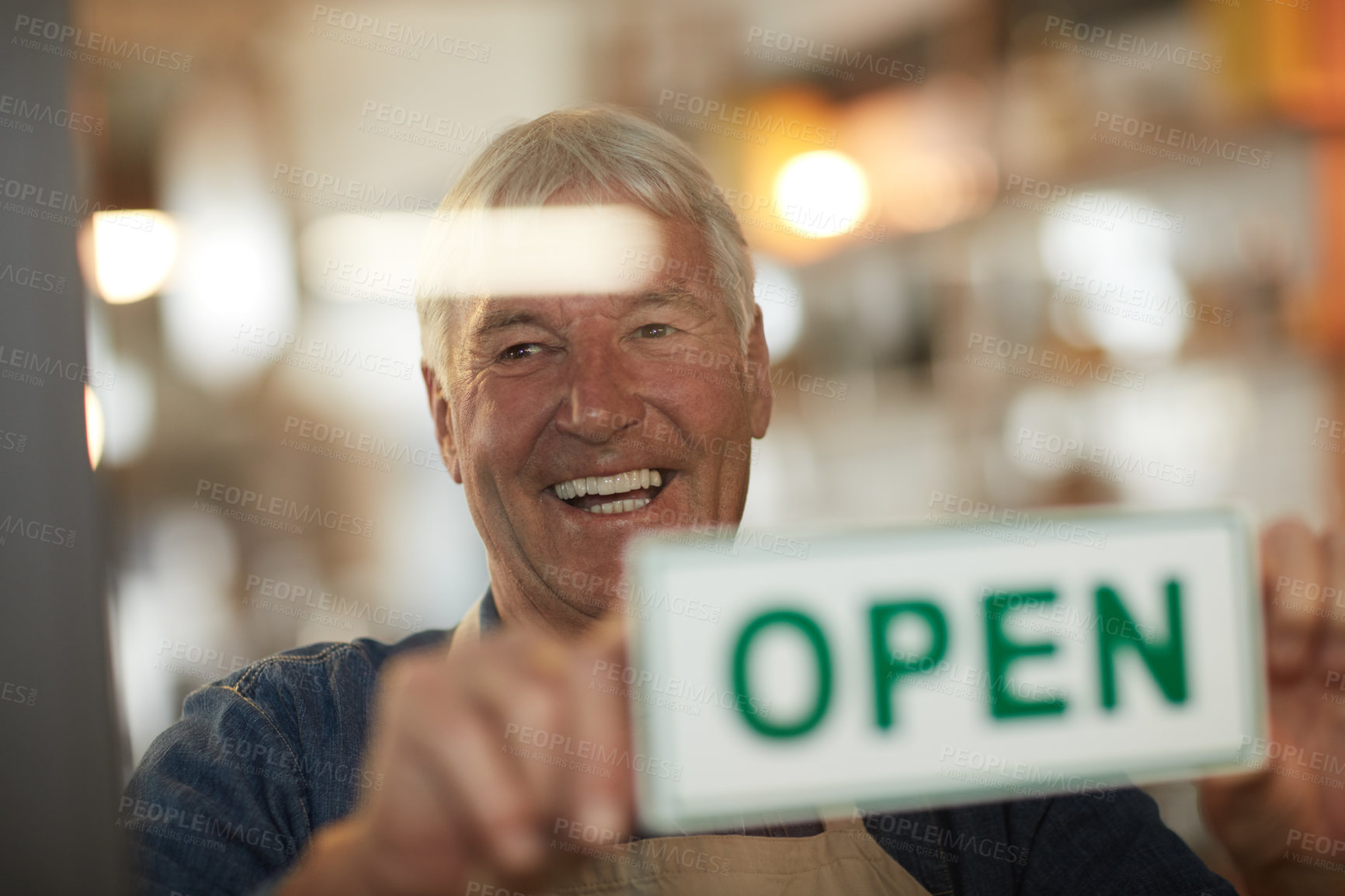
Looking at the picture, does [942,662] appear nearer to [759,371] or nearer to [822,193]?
[759,371]

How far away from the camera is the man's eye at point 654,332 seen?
498mm

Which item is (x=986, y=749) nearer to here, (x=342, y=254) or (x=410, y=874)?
(x=410, y=874)

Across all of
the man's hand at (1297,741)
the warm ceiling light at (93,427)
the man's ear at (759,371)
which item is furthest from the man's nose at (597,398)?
the man's hand at (1297,741)

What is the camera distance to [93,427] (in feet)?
1.33

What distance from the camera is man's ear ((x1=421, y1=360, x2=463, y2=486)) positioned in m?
0.53

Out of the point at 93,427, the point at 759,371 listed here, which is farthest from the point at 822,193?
the point at 93,427

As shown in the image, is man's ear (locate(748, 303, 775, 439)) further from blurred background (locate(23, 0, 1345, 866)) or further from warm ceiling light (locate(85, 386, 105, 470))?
warm ceiling light (locate(85, 386, 105, 470))

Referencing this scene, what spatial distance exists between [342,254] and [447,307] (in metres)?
0.11

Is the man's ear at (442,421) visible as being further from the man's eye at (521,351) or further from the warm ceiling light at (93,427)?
the warm ceiling light at (93,427)

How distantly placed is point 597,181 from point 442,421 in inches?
6.2

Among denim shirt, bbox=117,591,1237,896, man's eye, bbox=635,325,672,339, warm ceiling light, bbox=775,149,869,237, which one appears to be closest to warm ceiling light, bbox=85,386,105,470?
denim shirt, bbox=117,591,1237,896

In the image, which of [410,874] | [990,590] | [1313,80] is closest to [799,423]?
Result: [1313,80]

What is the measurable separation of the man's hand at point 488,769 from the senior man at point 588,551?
3.6 inches

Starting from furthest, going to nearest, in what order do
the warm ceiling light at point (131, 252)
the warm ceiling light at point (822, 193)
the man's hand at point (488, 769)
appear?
the warm ceiling light at point (822, 193) → the warm ceiling light at point (131, 252) → the man's hand at point (488, 769)
